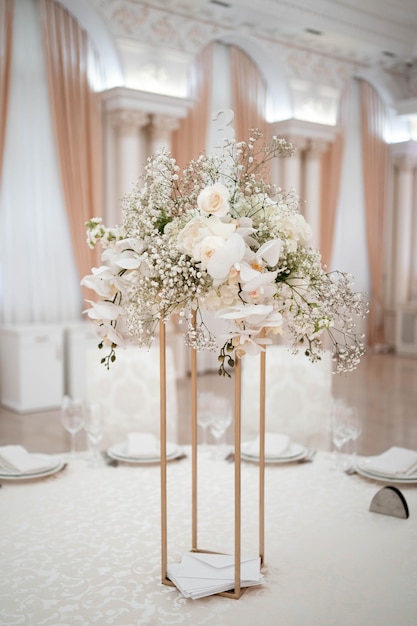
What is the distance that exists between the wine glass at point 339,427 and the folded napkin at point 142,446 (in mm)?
650

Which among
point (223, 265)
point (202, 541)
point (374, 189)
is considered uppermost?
point (374, 189)

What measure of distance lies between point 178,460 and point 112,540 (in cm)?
76

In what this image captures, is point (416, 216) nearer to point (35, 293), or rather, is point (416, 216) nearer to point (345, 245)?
point (345, 245)

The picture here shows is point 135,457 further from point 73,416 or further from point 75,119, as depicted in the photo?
point 75,119

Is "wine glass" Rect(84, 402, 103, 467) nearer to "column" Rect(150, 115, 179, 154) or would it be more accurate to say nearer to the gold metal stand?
the gold metal stand

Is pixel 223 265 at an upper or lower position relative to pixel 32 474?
upper

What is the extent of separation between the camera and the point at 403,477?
2.34 meters

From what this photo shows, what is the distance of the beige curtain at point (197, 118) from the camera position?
8656 mm

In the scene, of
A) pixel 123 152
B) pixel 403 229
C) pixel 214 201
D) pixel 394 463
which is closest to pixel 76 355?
pixel 123 152

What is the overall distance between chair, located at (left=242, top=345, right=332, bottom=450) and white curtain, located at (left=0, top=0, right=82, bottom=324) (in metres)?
4.69

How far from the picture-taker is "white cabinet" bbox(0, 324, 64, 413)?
22.3 feet

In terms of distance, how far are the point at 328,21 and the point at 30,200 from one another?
454 cm

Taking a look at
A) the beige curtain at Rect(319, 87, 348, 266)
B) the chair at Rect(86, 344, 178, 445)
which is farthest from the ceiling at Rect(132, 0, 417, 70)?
the chair at Rect(86, 344, 178, 445)

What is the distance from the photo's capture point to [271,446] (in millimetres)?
2637
